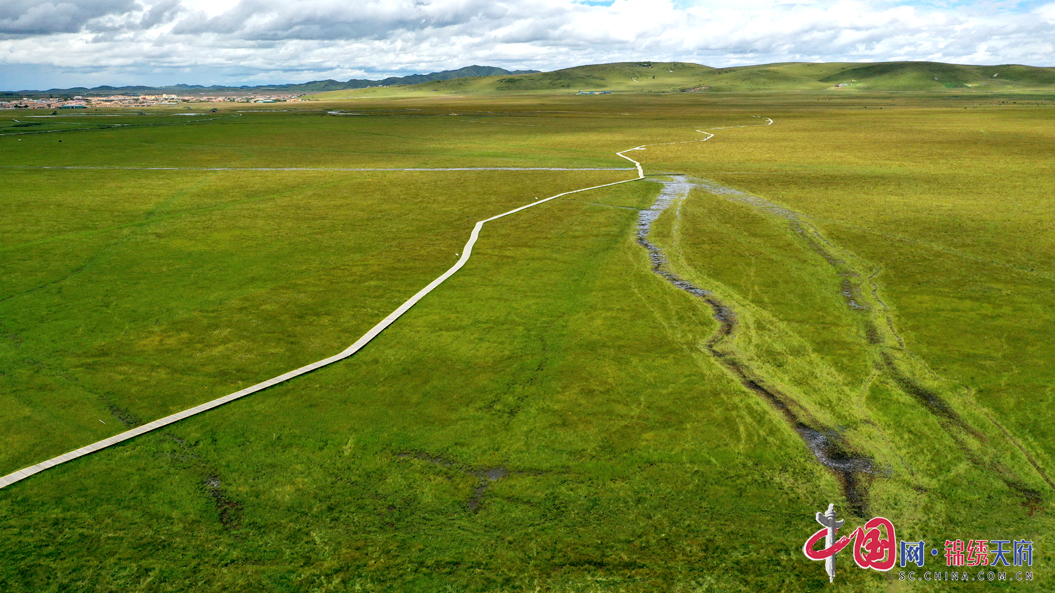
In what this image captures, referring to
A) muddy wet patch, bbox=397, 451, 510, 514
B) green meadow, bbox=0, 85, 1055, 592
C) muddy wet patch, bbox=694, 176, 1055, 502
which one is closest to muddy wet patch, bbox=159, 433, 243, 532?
green meadow, bbox=0, 85, 1055, 592

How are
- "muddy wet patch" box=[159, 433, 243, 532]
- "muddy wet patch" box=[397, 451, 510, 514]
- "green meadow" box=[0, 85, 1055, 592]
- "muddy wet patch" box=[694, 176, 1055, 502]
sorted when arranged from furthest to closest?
"muddy wet patch" box=[694, 176, 1055, 502]
"muddy wet patch" box=[397, 451, 510, 514]
"muddy wet patch" box=[159, 433, 243, 532]
"green meadow" box=[0, 85, 1055, 592]

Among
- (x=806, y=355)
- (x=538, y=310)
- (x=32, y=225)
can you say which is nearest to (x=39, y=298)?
(x=32, y=225)

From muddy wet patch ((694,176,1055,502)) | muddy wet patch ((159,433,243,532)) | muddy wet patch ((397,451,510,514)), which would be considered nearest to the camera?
muddy wet patch ((159,433,243,532))

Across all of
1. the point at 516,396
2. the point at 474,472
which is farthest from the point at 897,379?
the point at 474,472

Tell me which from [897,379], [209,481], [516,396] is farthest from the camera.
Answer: [897,379]

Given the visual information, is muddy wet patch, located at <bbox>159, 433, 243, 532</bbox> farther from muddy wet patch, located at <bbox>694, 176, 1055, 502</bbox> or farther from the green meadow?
muddy wet patch, located at <bbox>694, 176, 1055, 502</bbox>

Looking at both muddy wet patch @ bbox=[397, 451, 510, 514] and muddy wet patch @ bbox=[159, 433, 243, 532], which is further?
muddy wet patch @ bbox=[397, 451, 510, 514]

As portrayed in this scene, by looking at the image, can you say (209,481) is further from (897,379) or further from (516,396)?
(897,379)

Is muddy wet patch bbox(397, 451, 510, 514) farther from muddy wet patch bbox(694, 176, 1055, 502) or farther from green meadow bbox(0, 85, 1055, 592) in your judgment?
muddy wet patch bbox(694, 176, 1055, 502)

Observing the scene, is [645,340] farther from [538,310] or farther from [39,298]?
[39,298]
